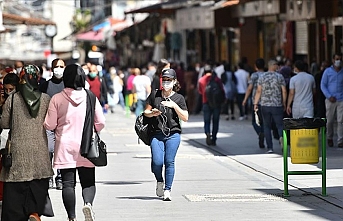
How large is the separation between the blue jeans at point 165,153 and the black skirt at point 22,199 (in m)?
2.59

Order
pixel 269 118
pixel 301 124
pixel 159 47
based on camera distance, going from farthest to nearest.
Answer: pixel 159 47
pixel 269 118
pixel 301 124

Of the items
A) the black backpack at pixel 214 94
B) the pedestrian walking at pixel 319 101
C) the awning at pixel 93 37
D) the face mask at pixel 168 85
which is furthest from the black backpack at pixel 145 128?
the awning at pixel 93 37

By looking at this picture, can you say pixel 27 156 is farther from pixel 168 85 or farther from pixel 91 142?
pixel 168 85

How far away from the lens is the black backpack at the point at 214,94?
21.8m

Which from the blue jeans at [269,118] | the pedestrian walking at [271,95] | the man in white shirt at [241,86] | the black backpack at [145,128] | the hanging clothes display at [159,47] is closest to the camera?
the black backpack at [145,128]

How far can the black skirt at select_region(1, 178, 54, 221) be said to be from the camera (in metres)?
10.7

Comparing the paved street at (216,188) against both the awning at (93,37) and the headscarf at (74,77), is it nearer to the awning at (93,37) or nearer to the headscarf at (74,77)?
the headscarf at (74,77)

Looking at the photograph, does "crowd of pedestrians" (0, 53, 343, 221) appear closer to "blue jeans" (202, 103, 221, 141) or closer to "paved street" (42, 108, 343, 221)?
"paved street" (42, 108, 343, 221)

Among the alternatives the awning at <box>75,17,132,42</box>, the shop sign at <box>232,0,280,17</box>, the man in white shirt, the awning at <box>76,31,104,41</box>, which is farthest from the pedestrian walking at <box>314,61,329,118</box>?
the awning at <box>76,31,104,41</box>

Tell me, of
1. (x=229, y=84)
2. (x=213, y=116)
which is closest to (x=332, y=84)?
(x=213, y=116)

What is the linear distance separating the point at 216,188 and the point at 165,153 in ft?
5.69

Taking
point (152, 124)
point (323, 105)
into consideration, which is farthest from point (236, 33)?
point (152, 124)

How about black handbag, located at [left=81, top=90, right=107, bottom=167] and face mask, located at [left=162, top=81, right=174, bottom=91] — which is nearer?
black handbag, located at [left=81, top=90, right=107, bottom=167]

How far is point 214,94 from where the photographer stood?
71.4 ft
